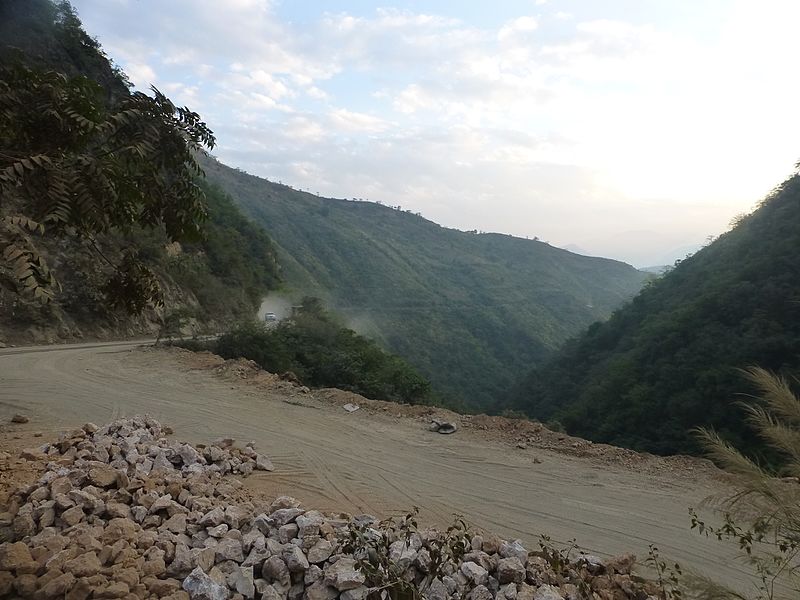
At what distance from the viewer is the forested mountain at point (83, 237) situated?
3984 millimetres

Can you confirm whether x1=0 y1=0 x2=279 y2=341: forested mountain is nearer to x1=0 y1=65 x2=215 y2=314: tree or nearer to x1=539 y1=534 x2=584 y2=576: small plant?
x1=0 y1=65 x2=215 y2=314: tree

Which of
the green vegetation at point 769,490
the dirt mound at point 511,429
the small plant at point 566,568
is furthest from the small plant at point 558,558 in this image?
the dirt mound at point 511,429

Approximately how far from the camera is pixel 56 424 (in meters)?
8.28

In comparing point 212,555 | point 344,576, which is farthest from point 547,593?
point 212,555

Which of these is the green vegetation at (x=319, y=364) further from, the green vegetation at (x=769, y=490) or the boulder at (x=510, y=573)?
the green vegetation at (x=769, y=490)

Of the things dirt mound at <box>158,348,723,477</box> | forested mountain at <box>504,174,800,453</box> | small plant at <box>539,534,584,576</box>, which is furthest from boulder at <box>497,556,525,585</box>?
forested mountain at <box>504,174,800,453</box>

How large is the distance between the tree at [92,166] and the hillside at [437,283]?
2510 centimetres

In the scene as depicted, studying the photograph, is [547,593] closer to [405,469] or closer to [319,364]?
[405,469]

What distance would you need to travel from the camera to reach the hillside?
4659 cm

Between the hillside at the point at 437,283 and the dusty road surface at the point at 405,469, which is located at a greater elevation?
the hillside at the point at 437,283

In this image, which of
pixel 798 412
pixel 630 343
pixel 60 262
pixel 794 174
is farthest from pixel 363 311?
pixel 798 412

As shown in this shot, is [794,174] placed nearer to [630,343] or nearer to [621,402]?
[630,343]

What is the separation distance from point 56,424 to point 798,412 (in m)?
9.84

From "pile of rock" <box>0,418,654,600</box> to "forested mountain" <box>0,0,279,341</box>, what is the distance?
6.37 feet
